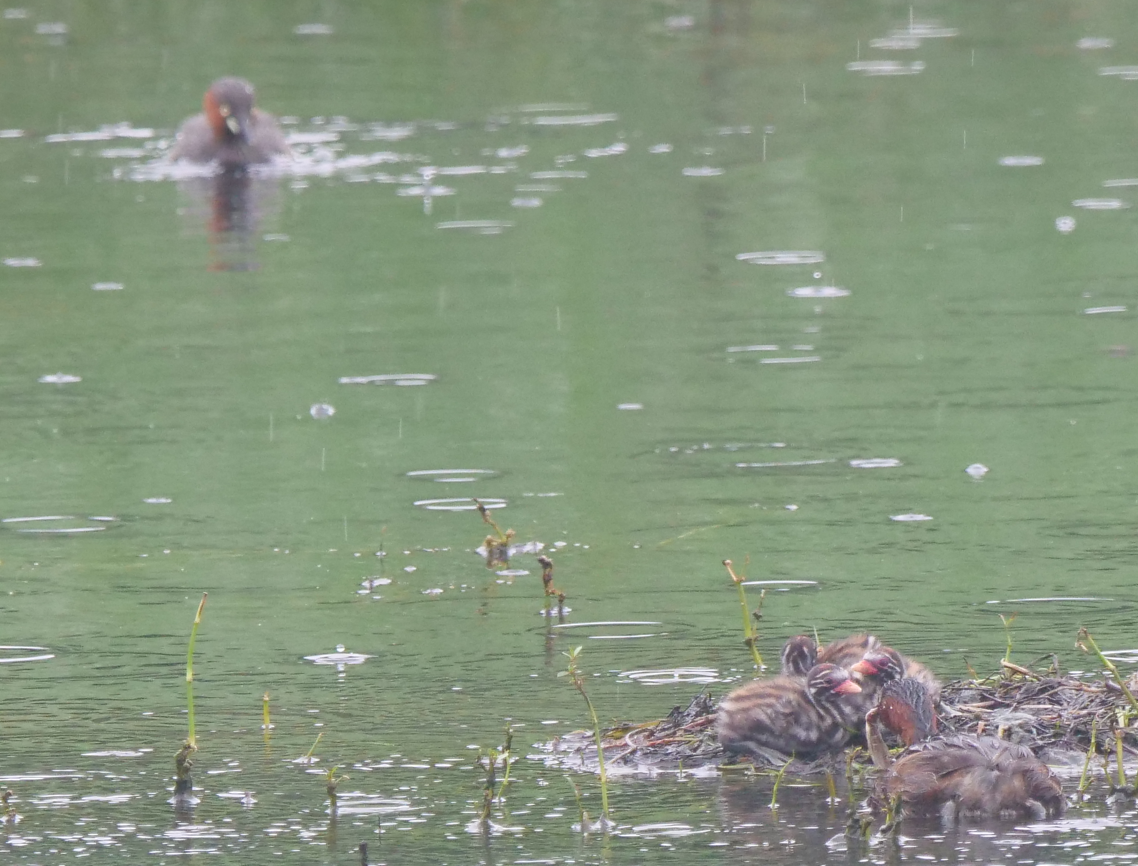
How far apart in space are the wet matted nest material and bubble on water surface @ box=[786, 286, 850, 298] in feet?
24.7

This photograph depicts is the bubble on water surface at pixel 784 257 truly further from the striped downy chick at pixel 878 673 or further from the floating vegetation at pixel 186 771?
the floating vegetation at pixel 186 771

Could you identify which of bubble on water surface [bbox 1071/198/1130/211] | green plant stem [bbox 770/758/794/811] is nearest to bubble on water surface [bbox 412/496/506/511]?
green plant stem [bbox 770/758/794/811]

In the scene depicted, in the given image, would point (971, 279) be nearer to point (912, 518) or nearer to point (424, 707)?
point (912, 518)

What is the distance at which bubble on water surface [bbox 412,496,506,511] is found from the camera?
9906 millimetres

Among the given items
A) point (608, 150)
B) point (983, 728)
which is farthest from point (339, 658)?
point (608, 150)

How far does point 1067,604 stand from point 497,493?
273 cm

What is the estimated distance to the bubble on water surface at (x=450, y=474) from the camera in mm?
10432

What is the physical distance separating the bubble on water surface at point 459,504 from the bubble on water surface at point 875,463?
151cm

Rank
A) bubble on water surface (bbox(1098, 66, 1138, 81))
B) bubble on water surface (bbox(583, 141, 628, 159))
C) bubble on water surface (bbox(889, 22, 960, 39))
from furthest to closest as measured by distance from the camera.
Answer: bubble on water surface (bbox(889, 22, 960, 39))
bubble on water surface (bbox(1098, 66, 1138, 81))
bubble on water surface (bbox(583, 141, 628, 159))

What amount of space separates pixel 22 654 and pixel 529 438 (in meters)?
3.62

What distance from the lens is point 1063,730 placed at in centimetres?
657

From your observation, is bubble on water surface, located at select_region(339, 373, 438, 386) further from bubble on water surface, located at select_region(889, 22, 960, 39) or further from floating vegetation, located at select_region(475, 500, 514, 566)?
bubble on water surface, located at select_region(889, 22, 960, 39)

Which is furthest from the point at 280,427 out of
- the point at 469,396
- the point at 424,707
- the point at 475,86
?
the point at 475,86

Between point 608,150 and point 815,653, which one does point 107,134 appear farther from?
point 815,653
